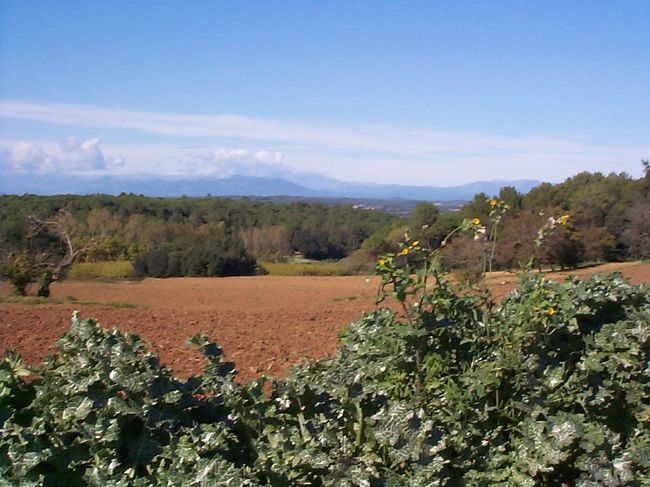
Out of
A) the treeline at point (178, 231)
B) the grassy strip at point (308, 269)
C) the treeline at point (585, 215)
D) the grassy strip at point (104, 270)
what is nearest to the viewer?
the treeline at point (178, 231)

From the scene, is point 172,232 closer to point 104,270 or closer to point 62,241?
point 104,270

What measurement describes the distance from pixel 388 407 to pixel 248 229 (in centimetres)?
3960

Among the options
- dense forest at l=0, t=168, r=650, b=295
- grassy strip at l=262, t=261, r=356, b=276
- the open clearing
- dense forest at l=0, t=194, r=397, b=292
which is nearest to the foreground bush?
the open clearing

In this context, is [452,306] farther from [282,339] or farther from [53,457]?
[282,339]

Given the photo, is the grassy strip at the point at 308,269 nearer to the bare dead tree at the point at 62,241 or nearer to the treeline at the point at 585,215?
the treeline at the point at 585,215

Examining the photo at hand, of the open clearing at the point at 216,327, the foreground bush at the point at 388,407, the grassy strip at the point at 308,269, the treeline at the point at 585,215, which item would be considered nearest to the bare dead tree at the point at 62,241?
the open clearing at the point at 216,327

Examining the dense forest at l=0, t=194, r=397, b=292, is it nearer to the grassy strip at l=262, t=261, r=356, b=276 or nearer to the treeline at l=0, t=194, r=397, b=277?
the treeline at l=0, t=194, r=397, b=277

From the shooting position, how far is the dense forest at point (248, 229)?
71.5 feet

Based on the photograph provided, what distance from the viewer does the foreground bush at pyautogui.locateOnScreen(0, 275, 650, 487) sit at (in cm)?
283

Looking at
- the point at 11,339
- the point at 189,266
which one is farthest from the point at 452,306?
the point at 189,266

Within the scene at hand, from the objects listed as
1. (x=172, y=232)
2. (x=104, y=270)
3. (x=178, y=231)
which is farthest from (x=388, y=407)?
(x=178, y=231)

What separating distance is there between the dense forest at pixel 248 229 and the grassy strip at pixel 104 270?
1.26 ft

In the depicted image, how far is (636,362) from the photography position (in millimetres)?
3598

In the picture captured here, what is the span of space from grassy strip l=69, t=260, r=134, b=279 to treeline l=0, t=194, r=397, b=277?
0.40 m
